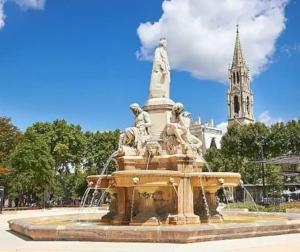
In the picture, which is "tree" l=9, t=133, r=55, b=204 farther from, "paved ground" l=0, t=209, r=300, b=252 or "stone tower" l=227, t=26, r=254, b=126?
"stone tower" l=227, t=26, r=254, b=126

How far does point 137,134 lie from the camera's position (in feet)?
58.8

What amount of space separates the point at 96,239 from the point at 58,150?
4747cm

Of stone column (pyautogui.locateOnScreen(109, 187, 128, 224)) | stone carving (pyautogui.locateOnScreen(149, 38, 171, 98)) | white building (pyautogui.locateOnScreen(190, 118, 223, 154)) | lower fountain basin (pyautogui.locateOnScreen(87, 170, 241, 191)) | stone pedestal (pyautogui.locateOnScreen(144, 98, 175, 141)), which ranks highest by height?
white building (pyautogui.locateOnScreen(190, 118, 223, 154))

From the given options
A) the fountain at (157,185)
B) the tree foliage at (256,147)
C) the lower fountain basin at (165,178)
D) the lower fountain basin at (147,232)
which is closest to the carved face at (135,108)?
the fountain at (157,185)

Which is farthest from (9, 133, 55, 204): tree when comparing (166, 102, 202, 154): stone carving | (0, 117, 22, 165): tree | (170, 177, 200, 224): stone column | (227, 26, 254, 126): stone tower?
(227, 26, 254, 126): stone tower

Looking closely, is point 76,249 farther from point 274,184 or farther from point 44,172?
point 274,184

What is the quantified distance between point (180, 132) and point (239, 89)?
11918cm

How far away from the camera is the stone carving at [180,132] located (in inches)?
671

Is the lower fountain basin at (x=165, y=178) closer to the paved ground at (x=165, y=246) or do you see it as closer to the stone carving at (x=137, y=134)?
the stone carving at (x=137, y=134)

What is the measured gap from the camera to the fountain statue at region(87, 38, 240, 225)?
15.3 m

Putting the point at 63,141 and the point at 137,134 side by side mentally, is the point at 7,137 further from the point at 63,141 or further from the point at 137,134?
the point at 137,134

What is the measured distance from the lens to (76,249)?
36.6 feet

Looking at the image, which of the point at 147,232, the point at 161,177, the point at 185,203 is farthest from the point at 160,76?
the point at 147,232

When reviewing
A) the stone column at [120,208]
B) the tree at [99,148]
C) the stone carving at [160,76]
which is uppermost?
the tree at [99,148]
